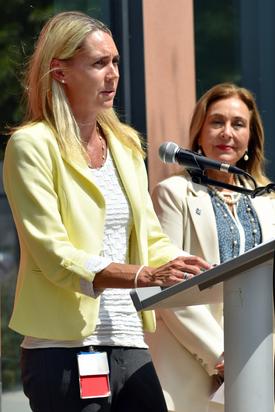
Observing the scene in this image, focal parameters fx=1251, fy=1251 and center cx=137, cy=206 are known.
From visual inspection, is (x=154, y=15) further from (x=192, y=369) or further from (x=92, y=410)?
(x=92, y=410)

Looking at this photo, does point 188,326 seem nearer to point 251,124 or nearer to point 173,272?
point 251,124

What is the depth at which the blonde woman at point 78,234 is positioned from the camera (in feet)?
11.5

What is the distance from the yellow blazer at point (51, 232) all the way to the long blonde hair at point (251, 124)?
4.22ft

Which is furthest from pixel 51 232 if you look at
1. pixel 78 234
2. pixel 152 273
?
pixel 152 273

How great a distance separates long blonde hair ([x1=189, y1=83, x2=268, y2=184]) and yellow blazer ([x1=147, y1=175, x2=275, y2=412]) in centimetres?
30

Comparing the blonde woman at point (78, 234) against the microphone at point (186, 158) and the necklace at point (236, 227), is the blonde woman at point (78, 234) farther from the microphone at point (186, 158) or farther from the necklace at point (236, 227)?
the necklace at point (236, 227)

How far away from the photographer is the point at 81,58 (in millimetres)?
3756

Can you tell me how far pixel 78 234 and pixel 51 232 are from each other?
5.1 inches

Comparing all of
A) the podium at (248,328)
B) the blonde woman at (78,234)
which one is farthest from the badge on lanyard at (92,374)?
the podium at (248,328)

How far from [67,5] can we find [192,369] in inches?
86.5

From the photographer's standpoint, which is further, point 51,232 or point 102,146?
point 102,146

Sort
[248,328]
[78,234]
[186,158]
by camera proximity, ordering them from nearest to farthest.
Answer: [248,328] → [186,158] → [78,234]

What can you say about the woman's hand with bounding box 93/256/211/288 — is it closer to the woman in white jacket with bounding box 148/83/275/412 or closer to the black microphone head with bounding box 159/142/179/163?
the black microphone head with bounding box 159/142/179/163

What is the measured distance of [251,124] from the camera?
5.00m
